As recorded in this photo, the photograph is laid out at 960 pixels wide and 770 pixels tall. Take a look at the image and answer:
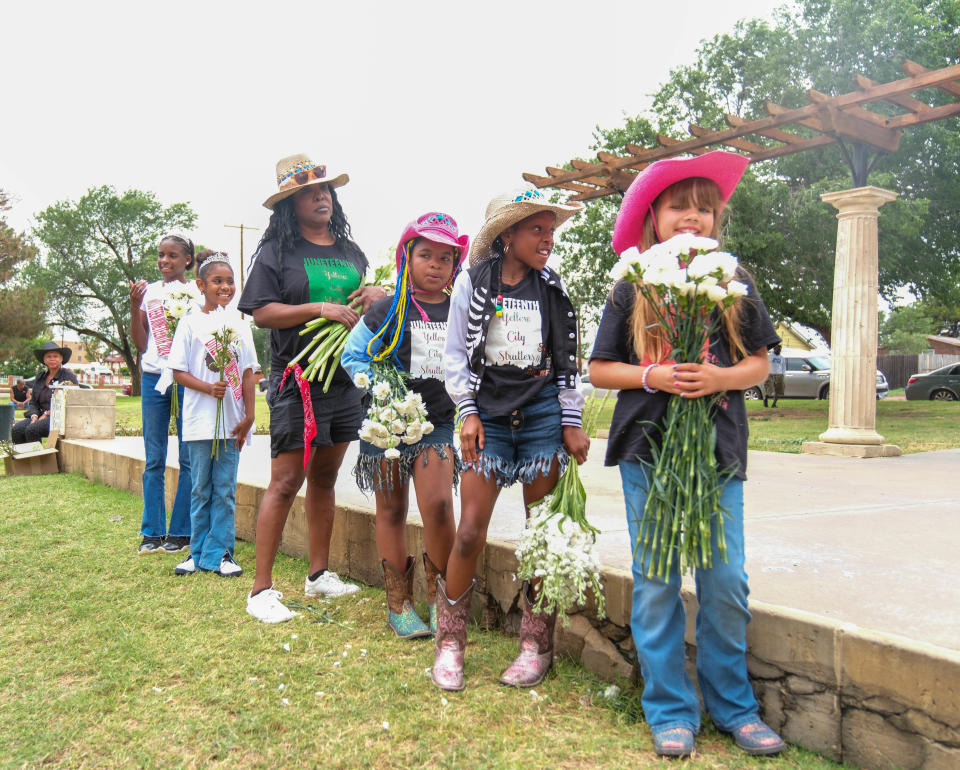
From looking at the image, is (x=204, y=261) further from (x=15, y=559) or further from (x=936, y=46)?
(x=936, y=46)

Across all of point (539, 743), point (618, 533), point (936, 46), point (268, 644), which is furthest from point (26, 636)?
point (936, 46)

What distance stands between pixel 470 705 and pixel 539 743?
0.36m

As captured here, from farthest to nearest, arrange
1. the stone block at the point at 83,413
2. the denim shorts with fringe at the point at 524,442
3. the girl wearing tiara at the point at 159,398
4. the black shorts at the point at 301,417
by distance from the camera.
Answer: the stone block at the point at 83,413 < the girl wearing tiara at the point at 159,398 < the black shorts at the point at 301,417 < the denim shorts with fringe at the point at 524,442

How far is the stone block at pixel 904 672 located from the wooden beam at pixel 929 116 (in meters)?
7.73

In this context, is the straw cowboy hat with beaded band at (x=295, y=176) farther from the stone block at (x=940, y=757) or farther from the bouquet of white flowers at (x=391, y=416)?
the stone block at (x=940, y=757)

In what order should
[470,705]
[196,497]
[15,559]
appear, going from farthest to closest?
[15,559] < [196,497] < [470,705]

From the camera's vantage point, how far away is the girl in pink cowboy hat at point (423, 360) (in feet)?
10.4

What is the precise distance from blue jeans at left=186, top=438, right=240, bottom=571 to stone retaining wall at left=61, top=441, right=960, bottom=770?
7.52 ft

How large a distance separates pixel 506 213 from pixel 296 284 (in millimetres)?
1311

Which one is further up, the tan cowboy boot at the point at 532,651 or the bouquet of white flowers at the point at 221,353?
the bouquet of white flowers at the point at 221,353

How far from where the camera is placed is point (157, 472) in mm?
5043

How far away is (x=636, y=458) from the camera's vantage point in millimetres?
2414

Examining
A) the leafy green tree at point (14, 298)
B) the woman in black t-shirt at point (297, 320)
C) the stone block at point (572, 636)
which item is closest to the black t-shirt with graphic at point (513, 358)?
the stone block at point (572, 636)

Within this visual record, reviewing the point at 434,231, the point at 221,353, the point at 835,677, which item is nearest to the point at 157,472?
the point at 221,353
